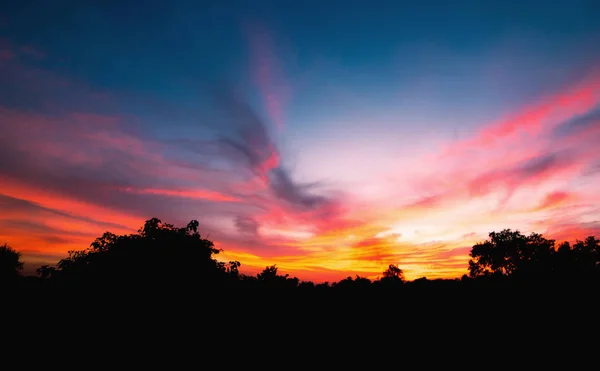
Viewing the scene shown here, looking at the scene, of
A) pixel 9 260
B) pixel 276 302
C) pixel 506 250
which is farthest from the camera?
pixel 506 250

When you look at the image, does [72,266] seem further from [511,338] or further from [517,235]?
[517,235]

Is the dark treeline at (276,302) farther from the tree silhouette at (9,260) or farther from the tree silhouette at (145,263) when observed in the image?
the tree silhouette at (9,260)

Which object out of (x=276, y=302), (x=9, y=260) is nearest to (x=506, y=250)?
(x=276, y=302)

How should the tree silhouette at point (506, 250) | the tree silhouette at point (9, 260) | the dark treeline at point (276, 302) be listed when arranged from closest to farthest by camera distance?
the dark treeline at point (276, 302), the tree silhouette at point (9, 260), the tree silhouette at point (506, 250)

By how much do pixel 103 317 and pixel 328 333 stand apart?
30.5ft

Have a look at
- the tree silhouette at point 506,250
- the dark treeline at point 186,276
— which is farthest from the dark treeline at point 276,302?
the tree silhouette at point 506,250

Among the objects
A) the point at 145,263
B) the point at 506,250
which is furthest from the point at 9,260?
the point at 506,250

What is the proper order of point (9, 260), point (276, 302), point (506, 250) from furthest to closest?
point (506, 250), point (9, 260), point (276, 302)

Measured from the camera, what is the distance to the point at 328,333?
35.5 feet

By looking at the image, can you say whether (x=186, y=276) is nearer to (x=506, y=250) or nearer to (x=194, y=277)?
(x=194, y=277)

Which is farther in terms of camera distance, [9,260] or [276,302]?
[9,260]

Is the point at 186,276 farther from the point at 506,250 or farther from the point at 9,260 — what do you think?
the point at 506,250

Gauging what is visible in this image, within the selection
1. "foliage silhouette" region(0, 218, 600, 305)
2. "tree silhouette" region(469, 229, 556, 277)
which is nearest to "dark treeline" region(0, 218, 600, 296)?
"foliage silhouette" region(0, 218, 600, 305)

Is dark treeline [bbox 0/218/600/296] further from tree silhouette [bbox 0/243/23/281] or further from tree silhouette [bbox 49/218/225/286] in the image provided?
tree silhouette [bbox 0/243/23/281]
